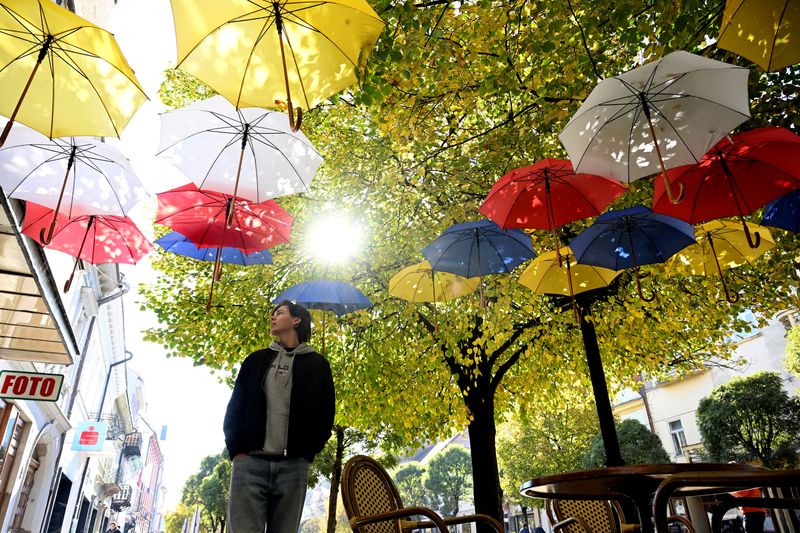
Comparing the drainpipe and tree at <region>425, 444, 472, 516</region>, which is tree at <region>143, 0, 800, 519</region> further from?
tree at <region>425, 444, 472, 516</region>

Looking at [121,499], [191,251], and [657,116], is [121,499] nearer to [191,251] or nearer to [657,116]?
[191,251]

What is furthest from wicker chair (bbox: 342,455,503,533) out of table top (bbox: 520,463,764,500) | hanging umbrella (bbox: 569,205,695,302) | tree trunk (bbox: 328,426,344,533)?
tree trunk (bbox: 328,426,344,533)

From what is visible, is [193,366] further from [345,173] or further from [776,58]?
[776,58]

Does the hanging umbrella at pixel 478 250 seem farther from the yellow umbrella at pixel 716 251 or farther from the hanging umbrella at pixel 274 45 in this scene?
the hanging umbrella at pixel 274 45

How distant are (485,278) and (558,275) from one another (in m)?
1.72

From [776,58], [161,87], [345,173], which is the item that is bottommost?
[776,58]

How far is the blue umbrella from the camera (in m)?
6.13

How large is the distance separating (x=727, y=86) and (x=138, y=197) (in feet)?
23.0

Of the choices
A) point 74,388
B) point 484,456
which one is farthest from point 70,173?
point 74,388

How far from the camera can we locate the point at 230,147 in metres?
6.37

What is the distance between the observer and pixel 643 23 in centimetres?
546

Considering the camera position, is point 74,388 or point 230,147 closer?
point 230,147

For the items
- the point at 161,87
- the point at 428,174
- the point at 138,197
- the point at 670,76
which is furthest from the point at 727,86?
the point at 161,87

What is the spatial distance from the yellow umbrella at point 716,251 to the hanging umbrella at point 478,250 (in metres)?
2.68
